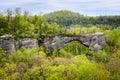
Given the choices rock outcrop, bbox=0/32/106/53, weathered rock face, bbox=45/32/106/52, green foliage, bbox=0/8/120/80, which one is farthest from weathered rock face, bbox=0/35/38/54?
weathered rock face, bbox=45/32/106/52

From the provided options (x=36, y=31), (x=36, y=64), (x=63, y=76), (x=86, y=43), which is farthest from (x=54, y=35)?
(x=63, y=76)

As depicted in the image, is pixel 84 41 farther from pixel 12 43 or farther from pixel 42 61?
pixel 42 61

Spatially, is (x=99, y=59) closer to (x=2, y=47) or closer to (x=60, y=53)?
(x=60, y=53)

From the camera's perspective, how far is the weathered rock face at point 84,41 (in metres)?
67.6

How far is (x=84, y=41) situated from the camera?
239 ft

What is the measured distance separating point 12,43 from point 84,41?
18.6 m

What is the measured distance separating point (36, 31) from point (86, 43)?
12190 mm

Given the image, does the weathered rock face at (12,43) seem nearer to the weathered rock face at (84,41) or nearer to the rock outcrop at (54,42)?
the rock outcrop at (54,42)

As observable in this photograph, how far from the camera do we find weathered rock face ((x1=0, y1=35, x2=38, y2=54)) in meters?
59.7

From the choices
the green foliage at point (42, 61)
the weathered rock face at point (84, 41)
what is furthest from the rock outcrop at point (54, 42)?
the green foliage at point (42, 61)

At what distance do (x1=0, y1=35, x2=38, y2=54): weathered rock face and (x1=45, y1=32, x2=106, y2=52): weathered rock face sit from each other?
4913 millimetres

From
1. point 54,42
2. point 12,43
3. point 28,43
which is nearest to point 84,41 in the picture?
point 54,42

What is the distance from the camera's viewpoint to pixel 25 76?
160 ft

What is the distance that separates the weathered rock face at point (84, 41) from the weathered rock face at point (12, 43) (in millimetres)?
4913
